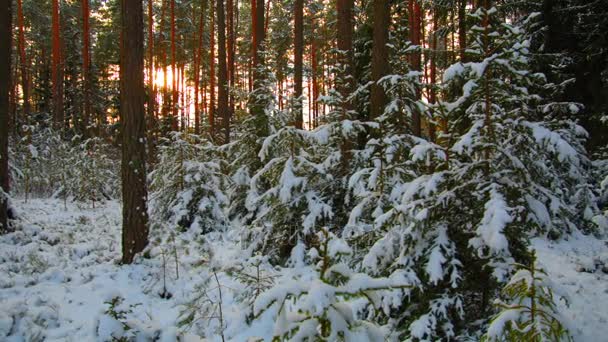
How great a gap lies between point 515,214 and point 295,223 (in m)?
3.72

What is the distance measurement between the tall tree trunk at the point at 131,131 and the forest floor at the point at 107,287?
1.59ft

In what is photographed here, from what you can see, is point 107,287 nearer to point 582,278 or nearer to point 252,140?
point 252,140

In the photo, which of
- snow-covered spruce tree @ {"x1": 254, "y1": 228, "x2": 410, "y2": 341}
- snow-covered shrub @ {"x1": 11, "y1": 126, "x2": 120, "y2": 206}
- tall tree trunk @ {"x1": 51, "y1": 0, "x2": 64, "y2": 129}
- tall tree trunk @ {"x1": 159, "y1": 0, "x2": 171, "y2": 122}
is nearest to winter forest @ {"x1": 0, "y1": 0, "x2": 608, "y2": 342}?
snow-covered spruce tree @ {"x1": 254, "y1": 228, "x2": 410, "y2": 341}

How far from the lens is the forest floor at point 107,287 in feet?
12.9

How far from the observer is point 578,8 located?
11.2m

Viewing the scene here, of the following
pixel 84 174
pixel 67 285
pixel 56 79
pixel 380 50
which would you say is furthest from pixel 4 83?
pixel 56 79

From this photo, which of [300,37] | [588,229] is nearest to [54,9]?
[300,37]

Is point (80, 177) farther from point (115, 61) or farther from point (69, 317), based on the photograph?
point (115, 61)

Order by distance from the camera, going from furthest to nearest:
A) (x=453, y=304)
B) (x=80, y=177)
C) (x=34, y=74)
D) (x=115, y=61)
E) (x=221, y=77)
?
(x=34, y=74) → (x=115, y=61) → (x=221, y=77) → (x=80, y=177) → (x=453, y=304)

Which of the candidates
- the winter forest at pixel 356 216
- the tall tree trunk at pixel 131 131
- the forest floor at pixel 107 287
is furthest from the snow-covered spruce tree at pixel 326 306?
the tall tree trunk at pixel 131 131

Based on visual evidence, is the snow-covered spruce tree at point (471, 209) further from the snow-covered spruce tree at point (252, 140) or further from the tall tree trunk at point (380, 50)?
the snow-covered spruce tree at point (252, 140)

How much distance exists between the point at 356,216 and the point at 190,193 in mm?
5590

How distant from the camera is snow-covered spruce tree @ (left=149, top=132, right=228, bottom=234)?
9062 mm

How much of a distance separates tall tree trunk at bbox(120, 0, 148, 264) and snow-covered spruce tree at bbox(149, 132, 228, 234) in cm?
225
